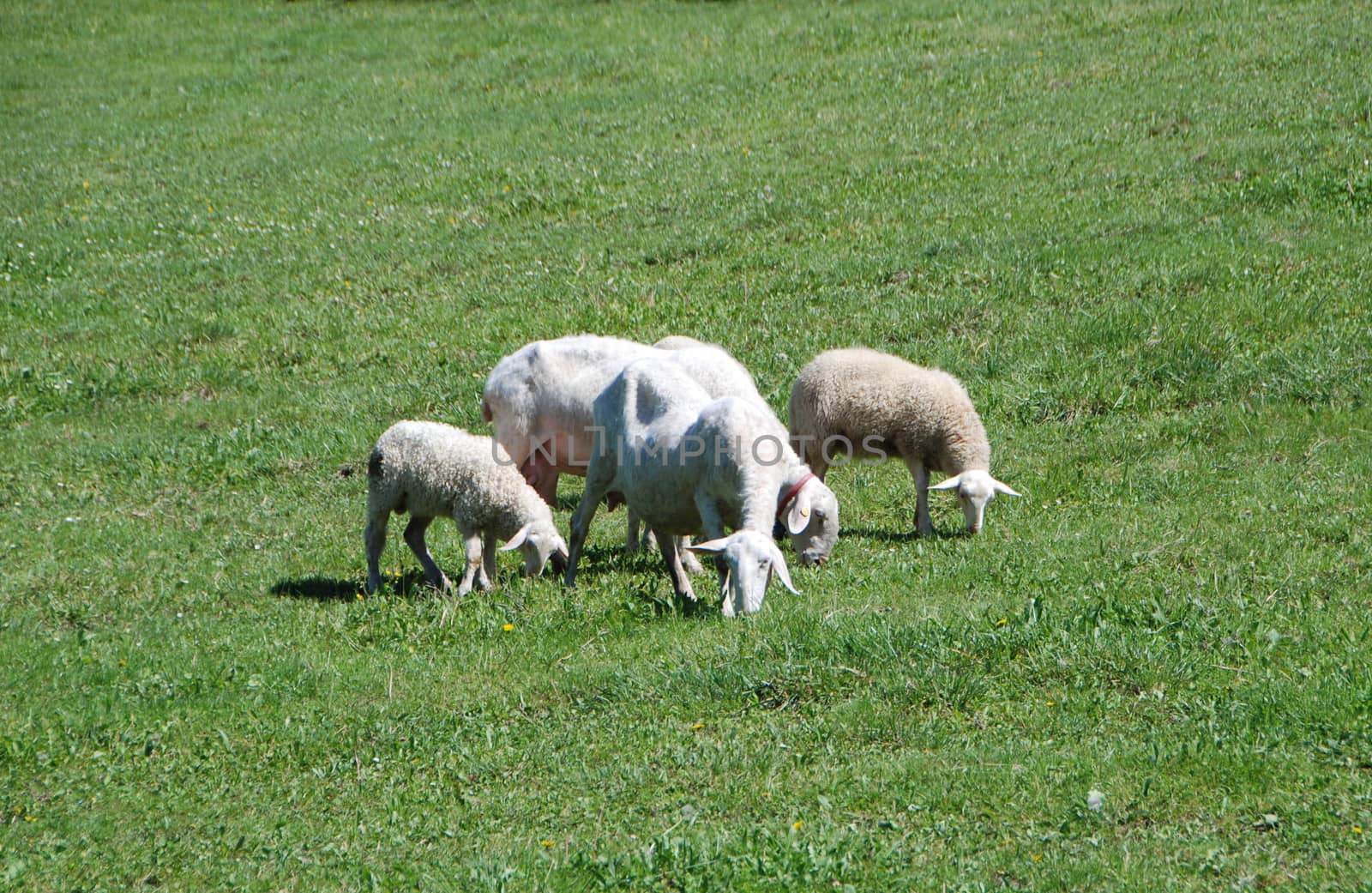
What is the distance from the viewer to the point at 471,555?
9852 millimetres

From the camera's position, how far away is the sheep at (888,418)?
35.1 feet

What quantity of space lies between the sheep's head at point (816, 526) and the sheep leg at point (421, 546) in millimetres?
2612

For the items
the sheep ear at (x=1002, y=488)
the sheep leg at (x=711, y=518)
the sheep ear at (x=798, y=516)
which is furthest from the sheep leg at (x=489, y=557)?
the sheep ear at (x=1002, y=488)

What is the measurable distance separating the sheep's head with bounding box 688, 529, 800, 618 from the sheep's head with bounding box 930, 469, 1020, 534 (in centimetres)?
231

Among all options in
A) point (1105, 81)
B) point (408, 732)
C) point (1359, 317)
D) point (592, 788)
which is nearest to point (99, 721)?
point (408, 732)

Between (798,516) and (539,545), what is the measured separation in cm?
195

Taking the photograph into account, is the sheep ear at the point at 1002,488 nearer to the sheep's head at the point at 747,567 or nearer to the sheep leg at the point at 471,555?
the sheep's head at the point at 747,567

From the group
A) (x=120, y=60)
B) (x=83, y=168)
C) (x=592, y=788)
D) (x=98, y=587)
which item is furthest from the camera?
(x=120, y=60)

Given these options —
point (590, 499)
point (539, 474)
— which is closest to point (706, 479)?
point (590, 499)

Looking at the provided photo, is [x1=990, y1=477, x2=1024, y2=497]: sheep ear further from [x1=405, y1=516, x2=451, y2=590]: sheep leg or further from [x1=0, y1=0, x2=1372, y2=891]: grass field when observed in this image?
[x1=405, y1=516, x2=451, y2=590]: sheep leg

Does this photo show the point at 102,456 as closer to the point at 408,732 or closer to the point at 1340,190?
the point at 408,732

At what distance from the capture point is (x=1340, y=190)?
15789 millimetres

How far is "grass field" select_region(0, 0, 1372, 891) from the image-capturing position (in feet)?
19.6

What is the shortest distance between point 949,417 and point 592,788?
5.32 meters
